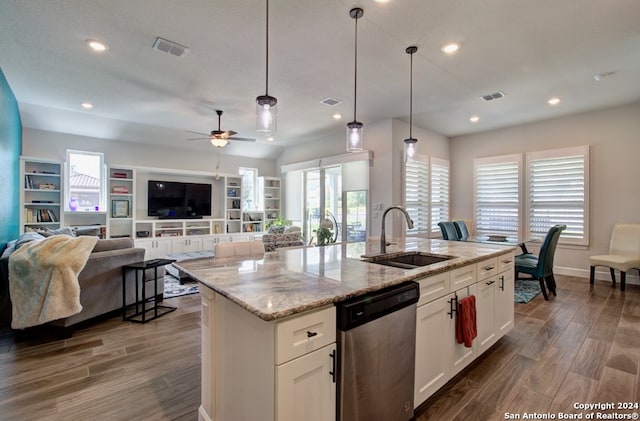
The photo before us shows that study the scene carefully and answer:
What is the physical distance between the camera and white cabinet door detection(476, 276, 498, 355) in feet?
7.89

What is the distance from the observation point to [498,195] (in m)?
6.33

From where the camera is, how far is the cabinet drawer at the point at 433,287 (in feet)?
6.06

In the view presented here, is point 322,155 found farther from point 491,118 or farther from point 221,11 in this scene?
point 221,11

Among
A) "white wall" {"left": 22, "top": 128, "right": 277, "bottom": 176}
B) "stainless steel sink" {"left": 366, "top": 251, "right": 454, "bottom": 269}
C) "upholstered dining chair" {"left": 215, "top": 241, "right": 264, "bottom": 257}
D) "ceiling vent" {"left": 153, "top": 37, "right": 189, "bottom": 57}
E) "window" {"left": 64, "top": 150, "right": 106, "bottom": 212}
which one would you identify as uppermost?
"ceiling vent" {"left": 153, "top": 37, "right": 189, "bottom": 57}

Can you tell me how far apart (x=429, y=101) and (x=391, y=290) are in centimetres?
397

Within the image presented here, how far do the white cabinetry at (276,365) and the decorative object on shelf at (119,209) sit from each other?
20.1ft

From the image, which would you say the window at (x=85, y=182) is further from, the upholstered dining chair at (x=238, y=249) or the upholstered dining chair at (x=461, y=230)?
the upholstered dining chair at (x=461, y=230)

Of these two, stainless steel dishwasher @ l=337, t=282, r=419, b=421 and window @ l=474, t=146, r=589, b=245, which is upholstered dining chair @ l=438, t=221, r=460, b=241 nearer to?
window @ l=474, t=146, r=589, b=245

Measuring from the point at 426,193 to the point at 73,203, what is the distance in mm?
7288

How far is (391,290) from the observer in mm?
1629

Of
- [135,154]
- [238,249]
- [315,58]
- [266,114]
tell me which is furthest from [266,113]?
[135,154]

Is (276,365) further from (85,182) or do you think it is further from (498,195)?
(85,182)

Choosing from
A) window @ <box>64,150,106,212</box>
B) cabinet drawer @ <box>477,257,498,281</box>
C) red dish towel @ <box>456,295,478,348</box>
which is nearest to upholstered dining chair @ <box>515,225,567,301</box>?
cabinet drawer @ <box>477,257,498,281</box>

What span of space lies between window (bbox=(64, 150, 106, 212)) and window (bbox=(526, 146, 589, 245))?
881 centimetres
